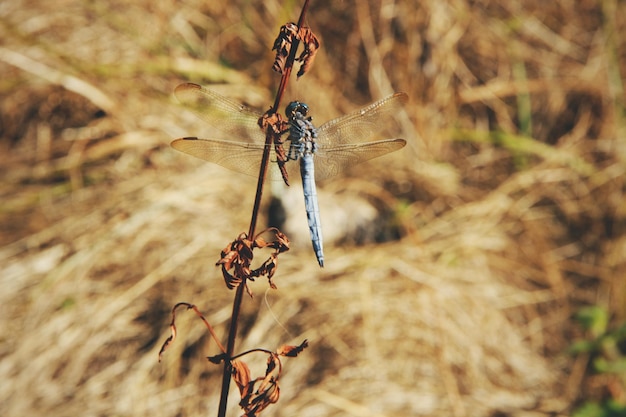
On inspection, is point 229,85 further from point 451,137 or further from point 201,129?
point 451,137

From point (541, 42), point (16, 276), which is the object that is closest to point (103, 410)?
point (16, 276)

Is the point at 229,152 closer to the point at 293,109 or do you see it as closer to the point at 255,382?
the point at 293,109

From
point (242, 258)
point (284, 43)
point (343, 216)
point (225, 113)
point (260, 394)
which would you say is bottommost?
point (260, 394)


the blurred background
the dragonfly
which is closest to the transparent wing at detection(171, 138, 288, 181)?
the dragonfly

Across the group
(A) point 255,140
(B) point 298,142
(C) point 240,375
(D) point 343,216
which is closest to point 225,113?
(A) point 255,140

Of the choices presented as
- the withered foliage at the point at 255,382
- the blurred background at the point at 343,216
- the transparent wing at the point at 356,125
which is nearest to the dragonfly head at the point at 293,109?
the transparent wing at the point at 356,125

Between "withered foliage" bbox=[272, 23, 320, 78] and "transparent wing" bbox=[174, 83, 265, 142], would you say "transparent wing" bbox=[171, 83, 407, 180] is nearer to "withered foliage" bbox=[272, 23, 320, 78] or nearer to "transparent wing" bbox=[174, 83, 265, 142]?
"transparent wing" bbox=[174, 83, 265, 142]
